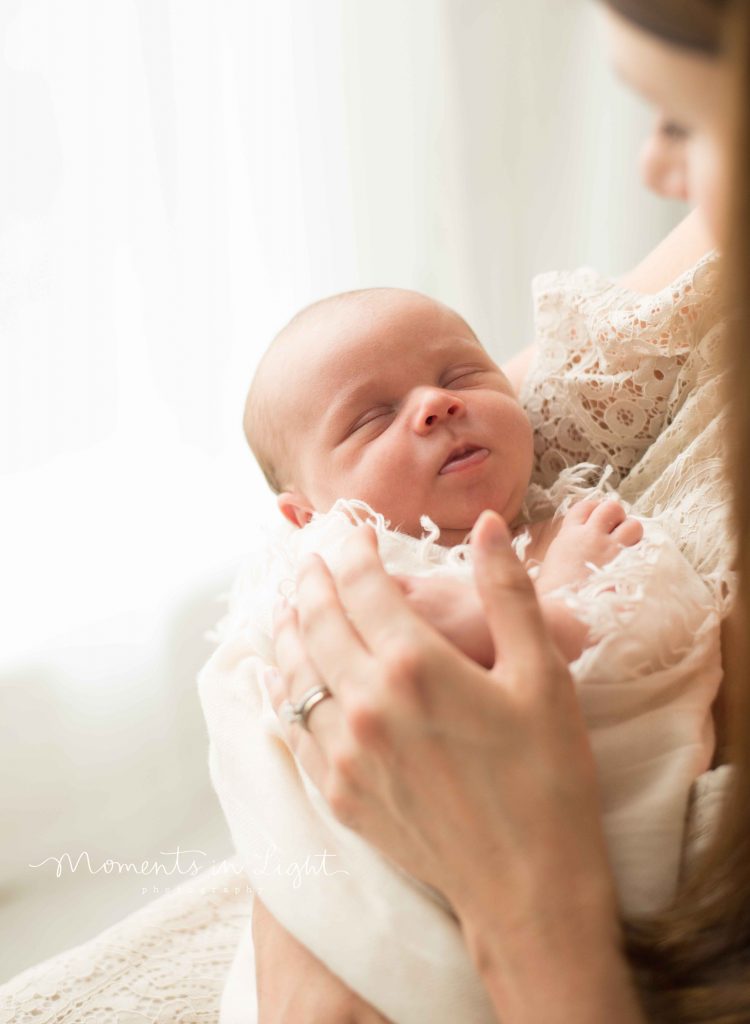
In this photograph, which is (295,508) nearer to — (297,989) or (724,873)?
(297,989)

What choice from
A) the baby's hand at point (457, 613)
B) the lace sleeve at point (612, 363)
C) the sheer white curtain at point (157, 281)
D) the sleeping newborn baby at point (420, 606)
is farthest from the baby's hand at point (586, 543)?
the sheer white curtain at point (157, 281)

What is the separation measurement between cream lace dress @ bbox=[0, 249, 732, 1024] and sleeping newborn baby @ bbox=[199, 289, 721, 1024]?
38 millimetres

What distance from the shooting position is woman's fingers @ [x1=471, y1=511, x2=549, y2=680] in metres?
0.80

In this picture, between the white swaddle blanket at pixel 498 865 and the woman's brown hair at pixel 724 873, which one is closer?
the woman's brown hair at pixel 724 873

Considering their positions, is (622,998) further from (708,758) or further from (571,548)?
(571,548)

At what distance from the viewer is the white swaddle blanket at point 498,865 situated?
2.79 feet

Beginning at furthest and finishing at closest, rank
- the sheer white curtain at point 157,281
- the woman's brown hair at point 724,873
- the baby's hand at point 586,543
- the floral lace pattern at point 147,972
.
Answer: the sheer white curtain at point 157,281 → the floral lace pattern at point 147,972 → the baby's hand at point 586,543 → the woman's brown hair at point 724,873

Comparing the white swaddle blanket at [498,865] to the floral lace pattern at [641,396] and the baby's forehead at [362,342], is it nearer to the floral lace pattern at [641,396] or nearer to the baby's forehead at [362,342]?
the floral lace pattern at [641,396]

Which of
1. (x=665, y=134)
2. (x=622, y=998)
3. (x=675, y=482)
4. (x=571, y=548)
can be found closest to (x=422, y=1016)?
(x=622, y=998)

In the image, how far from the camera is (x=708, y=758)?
910mm

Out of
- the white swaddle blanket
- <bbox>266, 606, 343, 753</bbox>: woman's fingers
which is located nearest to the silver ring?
<bbox>266, 606, 343, 753</bbox>: woman's fingers

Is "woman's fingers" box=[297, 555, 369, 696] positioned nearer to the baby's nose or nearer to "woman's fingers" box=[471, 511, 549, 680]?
"woman's fingers" box=[471, 511, 549, 680]

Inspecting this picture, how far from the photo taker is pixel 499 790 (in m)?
0.78

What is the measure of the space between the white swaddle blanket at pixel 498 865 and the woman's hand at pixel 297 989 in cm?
2
